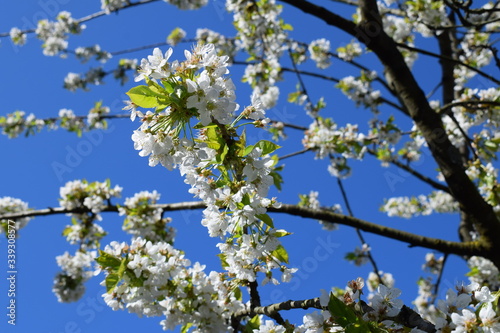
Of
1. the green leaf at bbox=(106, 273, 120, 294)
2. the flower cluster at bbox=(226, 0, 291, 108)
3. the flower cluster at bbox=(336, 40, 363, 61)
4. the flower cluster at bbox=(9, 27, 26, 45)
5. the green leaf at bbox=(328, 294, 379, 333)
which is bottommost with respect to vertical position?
the green leaf at bbox=(328, 294, 379, 333)

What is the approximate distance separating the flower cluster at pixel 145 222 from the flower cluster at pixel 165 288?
1.65 m

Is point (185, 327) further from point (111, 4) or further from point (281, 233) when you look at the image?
point (111, 4)

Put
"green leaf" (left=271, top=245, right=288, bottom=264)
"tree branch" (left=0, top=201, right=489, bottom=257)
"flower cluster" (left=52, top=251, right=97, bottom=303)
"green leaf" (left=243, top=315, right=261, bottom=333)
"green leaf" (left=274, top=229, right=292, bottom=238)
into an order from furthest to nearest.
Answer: "flower cluster" (left=52, top=251, right=97, bottom=303), "tree branch" (left=0, top=201, right=489, bottom=257), "green leaf" (left=243, top=315, right=261, bottom=333), "green leaf" (left=271, top=245, right=288, bottom=264), "green leaf" (left=274, top=229, right=292, bottom=238)

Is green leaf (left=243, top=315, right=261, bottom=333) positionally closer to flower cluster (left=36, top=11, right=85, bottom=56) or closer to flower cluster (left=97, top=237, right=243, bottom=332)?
flower cluster (left=97, top=237, right=243, bottom=332)

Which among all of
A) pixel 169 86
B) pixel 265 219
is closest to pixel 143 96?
pixel 169 86

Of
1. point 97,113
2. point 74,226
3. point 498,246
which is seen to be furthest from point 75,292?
point 498,246

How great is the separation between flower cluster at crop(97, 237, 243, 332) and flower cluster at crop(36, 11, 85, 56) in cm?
653

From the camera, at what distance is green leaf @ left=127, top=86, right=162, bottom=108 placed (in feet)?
4.00

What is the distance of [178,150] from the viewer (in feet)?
4.34

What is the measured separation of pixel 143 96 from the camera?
1.24m

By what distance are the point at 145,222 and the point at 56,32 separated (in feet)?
17.9

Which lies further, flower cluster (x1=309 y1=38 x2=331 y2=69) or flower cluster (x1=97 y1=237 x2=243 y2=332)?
flower cluster (x1=309 y1=38 x2=331 y2=69)

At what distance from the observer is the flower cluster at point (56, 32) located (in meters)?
7.18

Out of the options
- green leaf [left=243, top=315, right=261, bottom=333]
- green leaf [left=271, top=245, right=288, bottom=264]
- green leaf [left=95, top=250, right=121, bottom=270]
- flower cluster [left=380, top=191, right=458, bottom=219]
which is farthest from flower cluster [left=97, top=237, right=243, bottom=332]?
flower cluster [left=380, top=191, right=458, bottom=219]
